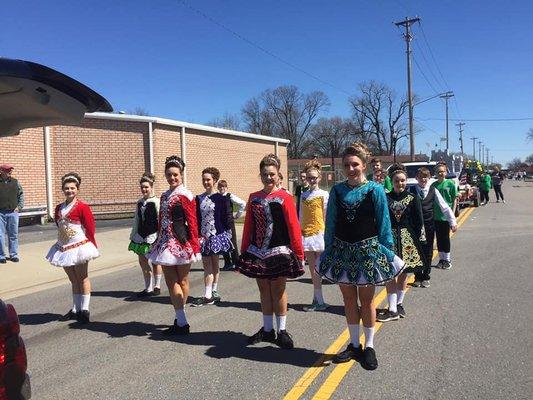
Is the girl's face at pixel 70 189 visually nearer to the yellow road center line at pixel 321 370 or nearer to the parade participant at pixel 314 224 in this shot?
the parade participant at pixel 314 224

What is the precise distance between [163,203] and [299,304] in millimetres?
2472

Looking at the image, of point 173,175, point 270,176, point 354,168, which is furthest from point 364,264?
point 173,175

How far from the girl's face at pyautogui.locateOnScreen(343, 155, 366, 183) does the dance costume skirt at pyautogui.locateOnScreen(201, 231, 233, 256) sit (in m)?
2.99

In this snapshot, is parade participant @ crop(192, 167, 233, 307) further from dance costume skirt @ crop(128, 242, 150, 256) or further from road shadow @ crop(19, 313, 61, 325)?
road shadow @ crop(19, 313, 61, 325)

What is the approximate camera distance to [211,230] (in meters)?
7.21

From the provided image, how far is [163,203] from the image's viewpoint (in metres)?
5.73

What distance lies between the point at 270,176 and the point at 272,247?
2.41 ft

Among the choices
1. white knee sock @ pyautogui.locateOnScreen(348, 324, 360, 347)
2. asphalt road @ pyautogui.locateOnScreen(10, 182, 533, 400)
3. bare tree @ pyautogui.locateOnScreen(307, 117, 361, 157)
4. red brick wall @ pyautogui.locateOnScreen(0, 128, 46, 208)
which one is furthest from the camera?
bare tree @ pyautogui.locateOnScreen(307, 117, 361, 157)

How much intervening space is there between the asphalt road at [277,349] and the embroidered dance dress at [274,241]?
2.72 feet

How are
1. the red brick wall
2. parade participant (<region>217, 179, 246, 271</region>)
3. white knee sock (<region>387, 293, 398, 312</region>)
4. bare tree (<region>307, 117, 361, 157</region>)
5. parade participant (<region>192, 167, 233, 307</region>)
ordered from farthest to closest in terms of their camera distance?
bare tree (<region>307, 117, 361, 157</region>) → the red brick wall → parade participant (<region>217, 179, 246, 271</region>) → parade participant (<region>192, 167, 233, 307</region>) → white knee sock (<region>387, 293, 398, 312</region>)

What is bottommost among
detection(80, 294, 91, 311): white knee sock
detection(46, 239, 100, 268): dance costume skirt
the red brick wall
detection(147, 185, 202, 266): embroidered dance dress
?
detection(80, 294, 91, 311): white knee sock

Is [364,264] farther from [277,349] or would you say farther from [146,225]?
[146,225]

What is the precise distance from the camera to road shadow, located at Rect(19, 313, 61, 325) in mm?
6511

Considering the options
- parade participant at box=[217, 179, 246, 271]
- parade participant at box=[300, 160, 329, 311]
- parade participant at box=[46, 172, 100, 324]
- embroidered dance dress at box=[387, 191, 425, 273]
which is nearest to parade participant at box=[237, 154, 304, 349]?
parade participant at box=[217, 179, 246, 271]
